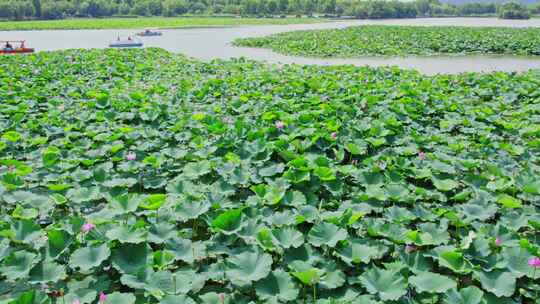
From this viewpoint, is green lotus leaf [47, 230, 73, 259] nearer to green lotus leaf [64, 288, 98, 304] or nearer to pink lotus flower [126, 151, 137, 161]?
green lotus leaf [64, 288, 98, 304]

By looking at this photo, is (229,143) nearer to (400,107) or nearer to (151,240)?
(151,240)

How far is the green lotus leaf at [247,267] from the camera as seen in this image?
6.72 feet

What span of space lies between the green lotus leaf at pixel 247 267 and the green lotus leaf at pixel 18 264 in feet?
2.97

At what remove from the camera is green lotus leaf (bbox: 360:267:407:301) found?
1937 millimetres

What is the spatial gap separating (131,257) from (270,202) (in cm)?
90

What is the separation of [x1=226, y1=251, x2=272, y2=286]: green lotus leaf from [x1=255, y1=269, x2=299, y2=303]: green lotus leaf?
4 cm

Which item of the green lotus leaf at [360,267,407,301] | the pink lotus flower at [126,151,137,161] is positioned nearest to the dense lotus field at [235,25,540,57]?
the pink lotus flower at [126,151,137,161]

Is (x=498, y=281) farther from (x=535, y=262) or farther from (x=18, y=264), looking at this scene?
(x=18, y=264)

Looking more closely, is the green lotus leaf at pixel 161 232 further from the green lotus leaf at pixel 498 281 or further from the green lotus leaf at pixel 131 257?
the green lotus leaf at pixel 498 281

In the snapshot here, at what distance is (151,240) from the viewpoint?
2.34 metres

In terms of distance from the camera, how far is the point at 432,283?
6.66 ft

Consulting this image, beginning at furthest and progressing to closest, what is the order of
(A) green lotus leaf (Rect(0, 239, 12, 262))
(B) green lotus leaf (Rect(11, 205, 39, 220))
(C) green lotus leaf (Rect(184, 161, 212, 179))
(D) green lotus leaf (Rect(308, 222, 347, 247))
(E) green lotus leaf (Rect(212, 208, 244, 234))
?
(C) green lotus leaf (Rect(184, 161, 212, 179)) → (B) green lotus leaf (Rect(11, 205, 39, 220)) → (E) green lotus leaf (Rect(212, 208, 244, 234)) → (D) green lotus leaf (Rect(308, 222, 347, 247)) → (A) green lotus leaf (Rect(0, 239, 12, 262))

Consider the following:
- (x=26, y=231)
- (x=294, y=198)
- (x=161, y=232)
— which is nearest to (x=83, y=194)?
(x=26, y=231)

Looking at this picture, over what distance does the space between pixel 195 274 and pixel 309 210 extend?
821mm
